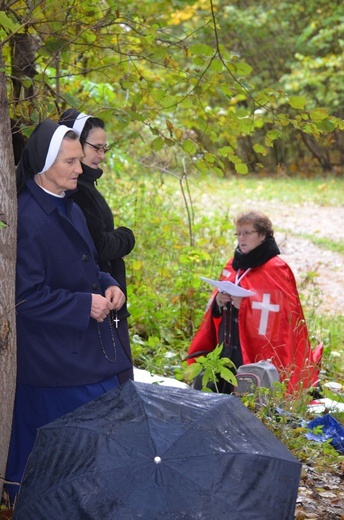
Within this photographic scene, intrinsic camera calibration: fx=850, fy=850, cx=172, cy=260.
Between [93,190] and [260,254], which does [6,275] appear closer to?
[93,190]

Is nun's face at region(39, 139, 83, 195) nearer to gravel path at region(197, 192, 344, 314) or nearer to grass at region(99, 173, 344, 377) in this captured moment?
grass at region(99, 173, 344, 377)

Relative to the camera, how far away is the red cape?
5.79 m

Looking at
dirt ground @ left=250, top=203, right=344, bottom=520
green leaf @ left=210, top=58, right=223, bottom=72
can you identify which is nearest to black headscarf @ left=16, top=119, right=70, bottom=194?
green leaf @ left=210, top=58, right=223, bottom=72

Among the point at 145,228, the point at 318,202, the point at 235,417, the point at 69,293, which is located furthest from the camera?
the point at 318,202

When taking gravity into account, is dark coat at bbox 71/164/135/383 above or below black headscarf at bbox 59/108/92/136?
below

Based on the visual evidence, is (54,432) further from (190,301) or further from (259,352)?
(190,301)

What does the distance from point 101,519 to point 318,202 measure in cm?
1510

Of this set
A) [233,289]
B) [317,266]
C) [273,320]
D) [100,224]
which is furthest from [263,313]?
[317,266]

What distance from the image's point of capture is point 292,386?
548 centimetres

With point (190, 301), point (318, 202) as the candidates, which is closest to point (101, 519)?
point (190, 301)

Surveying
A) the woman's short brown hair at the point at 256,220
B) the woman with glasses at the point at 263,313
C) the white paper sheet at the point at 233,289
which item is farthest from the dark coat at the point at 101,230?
the woman with glasses at the point at 263,313

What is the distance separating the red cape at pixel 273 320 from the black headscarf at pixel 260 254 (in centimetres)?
5

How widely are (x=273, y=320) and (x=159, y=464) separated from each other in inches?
137

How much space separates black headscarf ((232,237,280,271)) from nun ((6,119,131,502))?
6.97 feet
